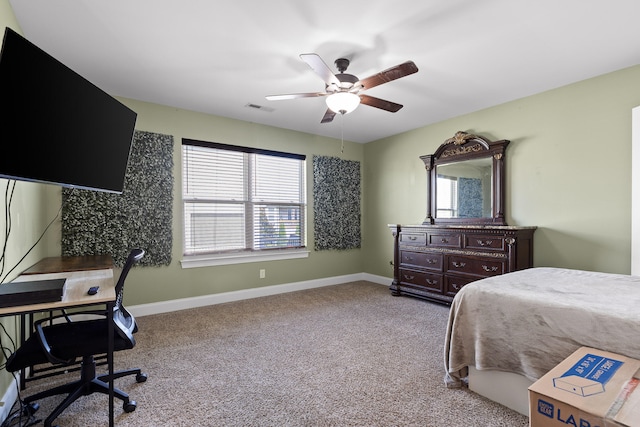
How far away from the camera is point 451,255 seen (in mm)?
3859

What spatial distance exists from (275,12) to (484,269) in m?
3.26

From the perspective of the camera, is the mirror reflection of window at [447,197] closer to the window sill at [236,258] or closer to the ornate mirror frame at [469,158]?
the ornate mirror frame at [469,158]

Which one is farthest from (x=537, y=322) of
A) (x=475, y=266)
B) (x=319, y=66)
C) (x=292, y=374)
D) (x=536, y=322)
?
(x=319, y=66)

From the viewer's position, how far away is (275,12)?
2094mm

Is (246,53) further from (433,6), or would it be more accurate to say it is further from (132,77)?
(433,6)

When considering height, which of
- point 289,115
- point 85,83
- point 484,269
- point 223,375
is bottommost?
point 223,375

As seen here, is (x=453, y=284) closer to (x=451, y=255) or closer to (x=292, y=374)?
(x=451, y=255)

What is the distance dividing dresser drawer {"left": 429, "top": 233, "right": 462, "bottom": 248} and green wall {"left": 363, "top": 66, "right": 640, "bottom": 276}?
0.63 meters

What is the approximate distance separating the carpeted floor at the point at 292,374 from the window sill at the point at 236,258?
0.60 metres

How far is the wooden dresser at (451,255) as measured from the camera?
336 centimetres

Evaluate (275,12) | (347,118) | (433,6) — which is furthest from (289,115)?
(433,6)

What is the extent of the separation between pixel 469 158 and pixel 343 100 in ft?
7.44

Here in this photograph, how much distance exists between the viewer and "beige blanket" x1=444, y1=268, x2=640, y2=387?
153cm

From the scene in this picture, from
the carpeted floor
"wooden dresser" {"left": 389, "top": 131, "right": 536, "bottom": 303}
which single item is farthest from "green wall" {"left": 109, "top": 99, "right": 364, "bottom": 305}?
"wooden dresser" {"left": 389, "top": 131, "right": 536, "bottom": 303}
